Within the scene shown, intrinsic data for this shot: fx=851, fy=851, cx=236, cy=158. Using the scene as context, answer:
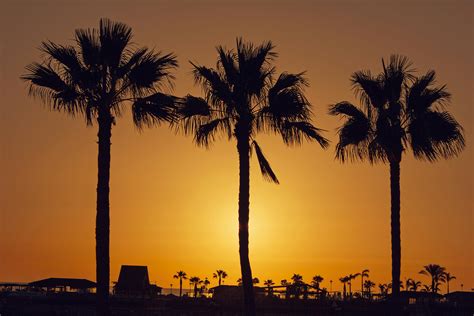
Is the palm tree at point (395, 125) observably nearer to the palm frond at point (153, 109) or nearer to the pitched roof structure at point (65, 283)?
the palm frond at point (153, 109)

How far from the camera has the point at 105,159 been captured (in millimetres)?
31531

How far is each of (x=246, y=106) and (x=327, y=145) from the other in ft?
11.5

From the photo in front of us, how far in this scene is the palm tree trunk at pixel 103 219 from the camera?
1201 inches

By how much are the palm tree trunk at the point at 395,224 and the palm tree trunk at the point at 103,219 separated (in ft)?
38.3

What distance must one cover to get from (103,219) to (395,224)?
39.7ft

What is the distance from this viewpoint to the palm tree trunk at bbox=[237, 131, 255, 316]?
105 ft

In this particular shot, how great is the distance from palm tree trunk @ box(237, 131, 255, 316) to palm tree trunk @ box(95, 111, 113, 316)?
510 cm

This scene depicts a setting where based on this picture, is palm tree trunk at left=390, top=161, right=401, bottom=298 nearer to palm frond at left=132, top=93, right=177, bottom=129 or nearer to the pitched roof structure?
palm frond at left=132, top=93, right=177, bottom=129

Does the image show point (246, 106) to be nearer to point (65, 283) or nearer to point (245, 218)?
point (245, 218)

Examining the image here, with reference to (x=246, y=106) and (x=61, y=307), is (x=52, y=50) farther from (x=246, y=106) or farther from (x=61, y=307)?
(x=61, y=307)

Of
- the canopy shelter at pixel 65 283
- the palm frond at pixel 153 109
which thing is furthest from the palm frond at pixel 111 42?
the canopy shelter at pixel 65 283

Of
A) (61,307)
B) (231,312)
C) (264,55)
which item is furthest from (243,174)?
(61,307)

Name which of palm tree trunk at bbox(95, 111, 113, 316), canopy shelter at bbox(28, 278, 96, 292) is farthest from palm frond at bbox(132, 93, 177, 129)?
canopy shelter at bbox(28, 278, 96, 292)

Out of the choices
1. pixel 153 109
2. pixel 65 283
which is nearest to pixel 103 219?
pixel 153 109
